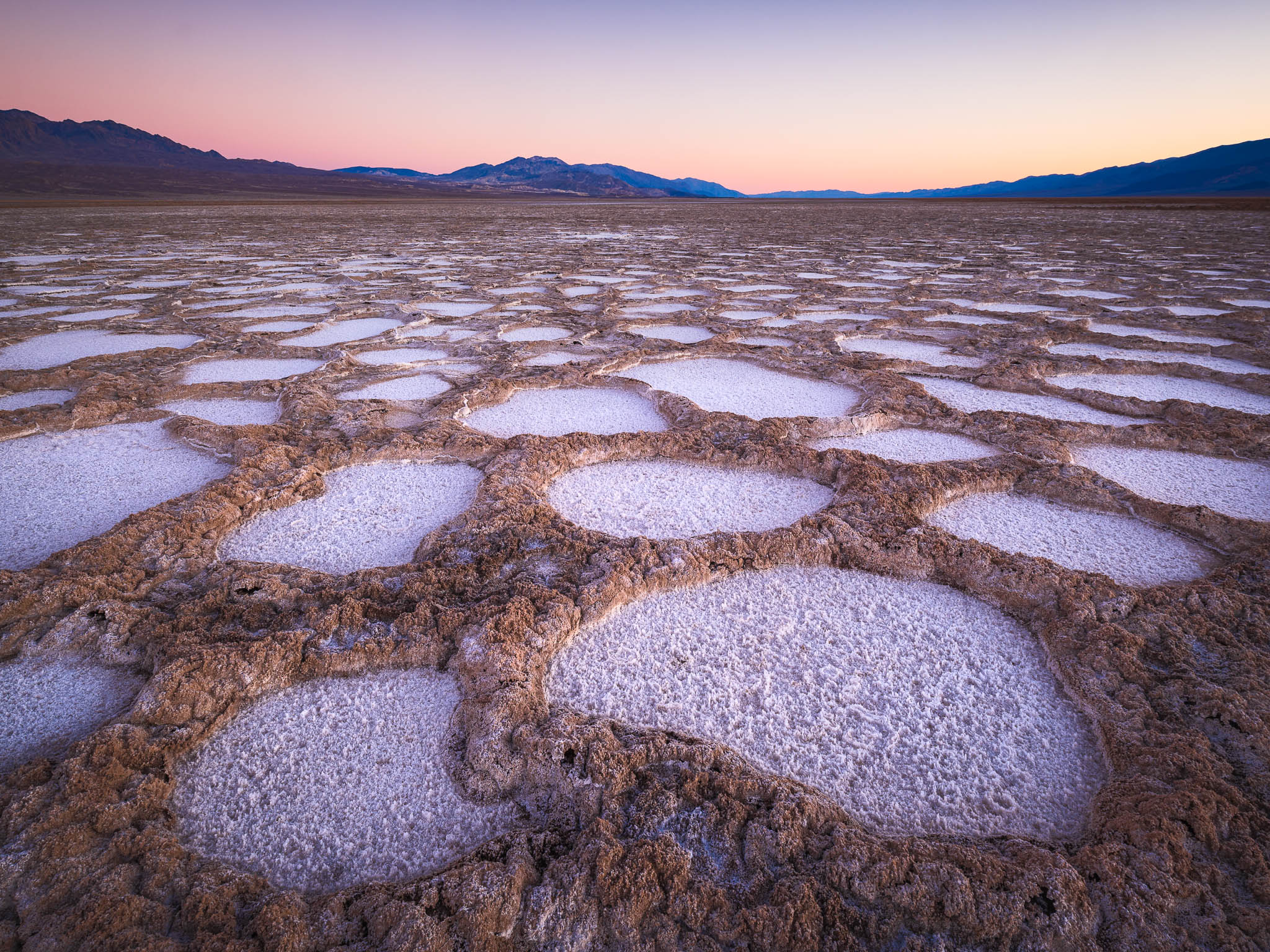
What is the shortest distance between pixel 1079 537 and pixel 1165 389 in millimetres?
2280

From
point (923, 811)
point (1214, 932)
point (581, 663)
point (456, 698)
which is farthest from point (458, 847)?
point (1214, 932)

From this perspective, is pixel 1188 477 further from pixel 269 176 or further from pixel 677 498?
pixel 269 176

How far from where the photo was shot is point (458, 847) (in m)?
1.04

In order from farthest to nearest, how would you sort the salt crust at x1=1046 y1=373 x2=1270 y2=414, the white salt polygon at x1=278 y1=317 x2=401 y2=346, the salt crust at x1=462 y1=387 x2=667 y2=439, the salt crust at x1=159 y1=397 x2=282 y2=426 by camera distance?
the white salt polygon at x1=278 y1=317 x2=401 y2=346 < the salt crust at x1=1046 y1=373 x2=1270 y2=414 < the salt crust at x1=159 y1=397 x2=282 y2=426 < the salt crust at x1=462 y1=387 x2=667 y2=439

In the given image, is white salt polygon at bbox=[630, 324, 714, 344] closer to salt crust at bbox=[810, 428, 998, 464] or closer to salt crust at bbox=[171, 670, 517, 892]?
salt crust at bbox=[810, 428, 998, 464]

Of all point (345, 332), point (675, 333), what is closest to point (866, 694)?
point (675, 333)

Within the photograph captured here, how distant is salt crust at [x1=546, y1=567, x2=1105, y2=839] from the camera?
1.14 metres

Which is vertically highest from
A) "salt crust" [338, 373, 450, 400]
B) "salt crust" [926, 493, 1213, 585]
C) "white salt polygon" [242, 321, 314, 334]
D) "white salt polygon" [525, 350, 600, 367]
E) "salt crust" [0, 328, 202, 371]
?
"white salt polygon" [242, 321, 314, 334]

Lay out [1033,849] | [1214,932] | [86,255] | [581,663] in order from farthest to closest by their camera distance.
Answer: [86,255]
[581,663]
[1033,849]
[1214,932]

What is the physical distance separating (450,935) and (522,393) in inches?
106

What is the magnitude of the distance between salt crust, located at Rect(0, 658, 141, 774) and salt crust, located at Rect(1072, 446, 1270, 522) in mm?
3003

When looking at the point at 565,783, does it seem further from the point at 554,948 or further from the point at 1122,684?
the point at 1122,684

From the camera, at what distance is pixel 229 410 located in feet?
10.0

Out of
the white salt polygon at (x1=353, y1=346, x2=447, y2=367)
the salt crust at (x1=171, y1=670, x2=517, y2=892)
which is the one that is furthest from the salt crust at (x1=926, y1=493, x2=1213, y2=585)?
the white salt polygon at (x1=353, y1=346, x2=447, y2=367)
